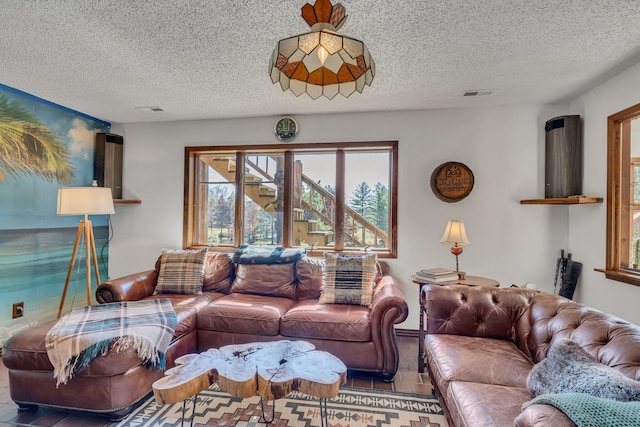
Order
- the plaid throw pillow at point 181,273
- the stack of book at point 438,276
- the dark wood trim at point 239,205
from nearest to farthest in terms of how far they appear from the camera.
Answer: the stack of book at point 438,276, the plaid throw pillow at point 181,273, the dark wood trim at point 239,205

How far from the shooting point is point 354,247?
3.72 meters

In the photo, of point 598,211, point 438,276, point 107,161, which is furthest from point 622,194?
point 107,161

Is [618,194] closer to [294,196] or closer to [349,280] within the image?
[349,280]

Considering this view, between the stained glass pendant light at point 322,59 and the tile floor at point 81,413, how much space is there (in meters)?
2.15

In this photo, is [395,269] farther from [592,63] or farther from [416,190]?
[592,63]

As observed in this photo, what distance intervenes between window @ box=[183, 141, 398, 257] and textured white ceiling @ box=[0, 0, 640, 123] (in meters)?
0.69

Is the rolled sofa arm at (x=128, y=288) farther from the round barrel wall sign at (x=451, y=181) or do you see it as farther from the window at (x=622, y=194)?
the window at (x=622, y=194)

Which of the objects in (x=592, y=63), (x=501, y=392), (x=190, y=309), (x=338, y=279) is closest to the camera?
(x=501, y=392)

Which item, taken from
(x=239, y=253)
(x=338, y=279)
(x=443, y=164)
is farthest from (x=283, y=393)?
(x=443, y=164)

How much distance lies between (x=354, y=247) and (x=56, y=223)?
11.1 feet

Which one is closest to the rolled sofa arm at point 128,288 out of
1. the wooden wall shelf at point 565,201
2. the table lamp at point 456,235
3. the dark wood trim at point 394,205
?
the dark wood trim at point 394,205

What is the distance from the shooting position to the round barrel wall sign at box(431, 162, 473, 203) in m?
3.41

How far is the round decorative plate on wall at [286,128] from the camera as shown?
12.2ft

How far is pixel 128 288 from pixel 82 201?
1001mm
